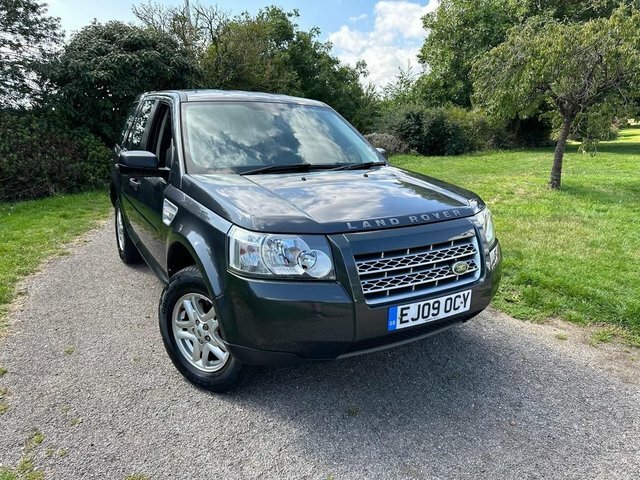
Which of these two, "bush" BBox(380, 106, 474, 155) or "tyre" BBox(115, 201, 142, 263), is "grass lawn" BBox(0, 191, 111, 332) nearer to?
"tyre" BBox(115, 201, 142, 263)

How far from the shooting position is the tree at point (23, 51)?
396 inches

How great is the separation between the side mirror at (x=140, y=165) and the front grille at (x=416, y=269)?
67.9 inches

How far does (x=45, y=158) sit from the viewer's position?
9555 millimetres

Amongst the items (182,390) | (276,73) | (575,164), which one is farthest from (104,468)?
(276,73)

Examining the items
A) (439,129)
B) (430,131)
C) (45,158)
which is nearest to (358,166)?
(45,158)

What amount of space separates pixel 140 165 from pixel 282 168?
0.98 metres

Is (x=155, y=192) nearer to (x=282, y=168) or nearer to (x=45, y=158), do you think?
(x=282, y=168)

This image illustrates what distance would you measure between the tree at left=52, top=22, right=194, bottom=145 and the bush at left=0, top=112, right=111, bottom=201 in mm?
754

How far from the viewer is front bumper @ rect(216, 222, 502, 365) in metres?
2.25

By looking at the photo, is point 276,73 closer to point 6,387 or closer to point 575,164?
point 575,164

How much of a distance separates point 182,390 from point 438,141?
63.7 feet

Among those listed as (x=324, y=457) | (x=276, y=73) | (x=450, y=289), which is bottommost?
(x=324, y=457)

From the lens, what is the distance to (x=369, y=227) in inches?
94.0

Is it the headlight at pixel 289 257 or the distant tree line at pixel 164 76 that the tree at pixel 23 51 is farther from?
the headlight at pixel 289 257
